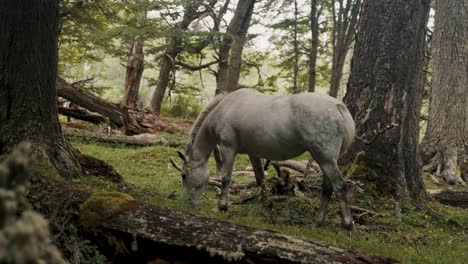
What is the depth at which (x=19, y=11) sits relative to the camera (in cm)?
553

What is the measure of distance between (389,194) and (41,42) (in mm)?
6216

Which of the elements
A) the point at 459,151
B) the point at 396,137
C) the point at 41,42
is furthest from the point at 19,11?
the point at 459,151

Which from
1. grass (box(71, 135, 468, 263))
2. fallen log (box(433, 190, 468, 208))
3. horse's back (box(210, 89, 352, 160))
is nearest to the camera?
grass (box(71, 135, 468, 263))

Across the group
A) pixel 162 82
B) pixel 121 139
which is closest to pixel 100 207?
pixel 121 139

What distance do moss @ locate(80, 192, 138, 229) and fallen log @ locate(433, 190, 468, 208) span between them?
7.94m

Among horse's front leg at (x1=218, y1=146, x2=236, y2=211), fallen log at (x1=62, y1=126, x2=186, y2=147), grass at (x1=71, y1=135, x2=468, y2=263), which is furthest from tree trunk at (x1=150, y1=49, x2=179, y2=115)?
horse's front leg at (x1=218, y1=146, x2=236, y2=211)

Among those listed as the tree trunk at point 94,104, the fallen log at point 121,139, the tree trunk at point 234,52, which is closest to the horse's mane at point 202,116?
the fallen log at point 121,139

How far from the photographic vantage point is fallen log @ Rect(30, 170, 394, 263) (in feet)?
12.6

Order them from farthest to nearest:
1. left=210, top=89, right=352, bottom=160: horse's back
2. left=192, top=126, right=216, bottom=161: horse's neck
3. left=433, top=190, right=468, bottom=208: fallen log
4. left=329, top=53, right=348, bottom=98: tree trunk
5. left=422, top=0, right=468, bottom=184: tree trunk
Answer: left=329, top=53, right=348, bottom=98: tree trunk
left=422, top=0, right=468, bottom=184: tree trunk
left=433, top=190, right=468, bottom=208: fallen log
left=192, top=126, right=216, bottom=161: horse's neck
left=210, top=89, right=352, bottom=160: horse's back

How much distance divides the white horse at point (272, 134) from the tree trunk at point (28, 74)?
229cm

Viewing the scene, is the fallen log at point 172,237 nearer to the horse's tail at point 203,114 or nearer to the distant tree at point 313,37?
the horse's tail at point 203,114

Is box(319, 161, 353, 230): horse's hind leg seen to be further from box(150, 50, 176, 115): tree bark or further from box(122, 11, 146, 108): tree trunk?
box(150, 50, 176, 115): tree bark

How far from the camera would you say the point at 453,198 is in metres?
10.1

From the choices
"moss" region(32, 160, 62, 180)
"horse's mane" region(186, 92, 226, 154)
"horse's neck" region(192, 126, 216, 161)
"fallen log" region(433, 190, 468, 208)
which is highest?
"horse's mane" region(186, 92, 226, 154)
